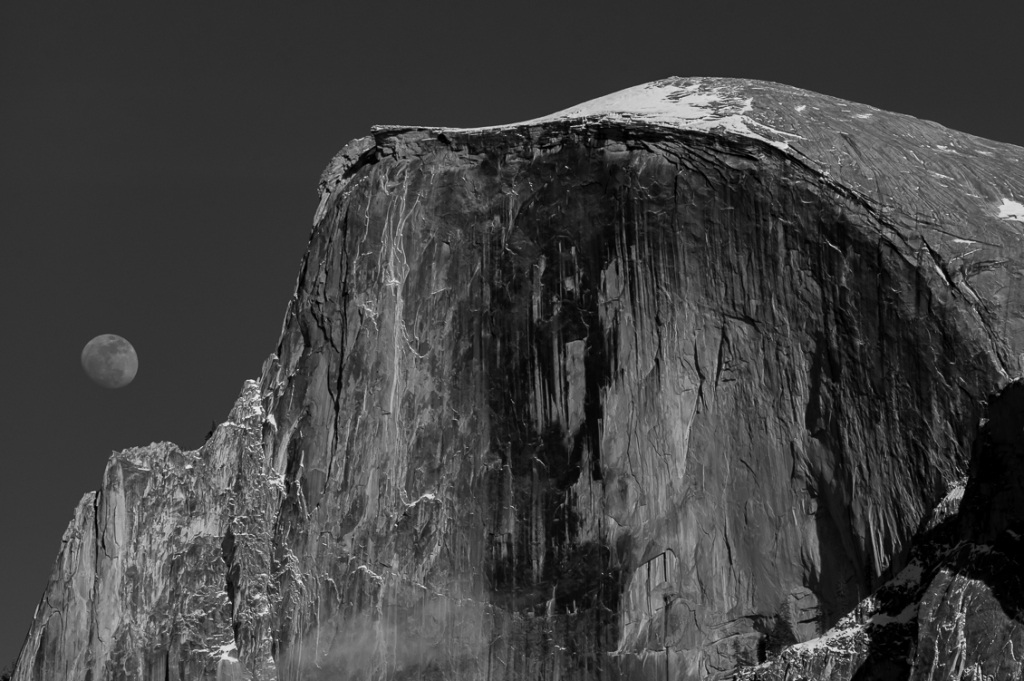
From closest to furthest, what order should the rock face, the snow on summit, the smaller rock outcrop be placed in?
the smaller rock outcrop, the rock face, the snow on summit

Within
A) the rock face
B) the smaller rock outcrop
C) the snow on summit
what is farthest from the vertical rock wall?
the smaller rock outcrop

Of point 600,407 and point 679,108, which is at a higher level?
point 679,108

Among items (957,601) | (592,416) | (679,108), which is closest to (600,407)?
(592,416)

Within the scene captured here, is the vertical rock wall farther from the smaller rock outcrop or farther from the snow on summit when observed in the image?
the smaller rock outcrop

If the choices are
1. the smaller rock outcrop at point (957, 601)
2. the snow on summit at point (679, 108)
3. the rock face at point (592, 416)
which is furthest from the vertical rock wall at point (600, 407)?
the smaller rock outcrop at point (957, 601)

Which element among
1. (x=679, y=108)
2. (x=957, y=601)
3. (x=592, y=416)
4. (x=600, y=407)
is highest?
(x=679, y=108)

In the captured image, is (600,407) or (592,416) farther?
(592,416)

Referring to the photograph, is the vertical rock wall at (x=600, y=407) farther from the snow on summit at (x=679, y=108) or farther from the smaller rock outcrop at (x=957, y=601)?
the smaller rock outcrop at (x=957, y=601)

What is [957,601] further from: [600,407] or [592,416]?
[592,416]
